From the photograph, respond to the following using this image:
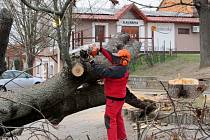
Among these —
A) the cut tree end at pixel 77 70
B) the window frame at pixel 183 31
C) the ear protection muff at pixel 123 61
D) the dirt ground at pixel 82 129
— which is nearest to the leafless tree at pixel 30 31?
the window frame at pixel 183 31

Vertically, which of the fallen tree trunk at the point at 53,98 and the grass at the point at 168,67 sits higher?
the fallen tree trunk at the point at 53,98

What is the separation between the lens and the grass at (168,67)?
105ft

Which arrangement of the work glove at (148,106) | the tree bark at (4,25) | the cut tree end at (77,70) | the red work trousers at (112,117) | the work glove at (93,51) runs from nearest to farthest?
the tree bark at (4,25) < the cut tree end at (77,70) < the work glove at (93,51) < the red work trousers at (112,117) < the work glove at (148,106)

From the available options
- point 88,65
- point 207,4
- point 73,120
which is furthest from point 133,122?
point 207,4

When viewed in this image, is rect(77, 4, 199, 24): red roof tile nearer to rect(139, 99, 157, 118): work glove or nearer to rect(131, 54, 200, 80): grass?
rect(131, 54, 200, 80): grass

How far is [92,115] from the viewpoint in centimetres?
1373

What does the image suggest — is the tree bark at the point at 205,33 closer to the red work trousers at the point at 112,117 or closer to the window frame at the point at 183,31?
the red work trousers at the point at 112,117

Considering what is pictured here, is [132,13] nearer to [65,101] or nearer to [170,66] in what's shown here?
[170,66]

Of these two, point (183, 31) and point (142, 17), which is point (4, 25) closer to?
point (142, 17)

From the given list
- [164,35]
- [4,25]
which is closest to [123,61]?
[4,25]

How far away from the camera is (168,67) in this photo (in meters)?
34.1

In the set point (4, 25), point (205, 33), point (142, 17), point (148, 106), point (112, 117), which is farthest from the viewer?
point (142, 17)

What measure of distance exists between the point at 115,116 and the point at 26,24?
1057 inches

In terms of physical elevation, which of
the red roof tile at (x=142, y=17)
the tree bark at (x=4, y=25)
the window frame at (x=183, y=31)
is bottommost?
the window frame at (x=183, y=31)
